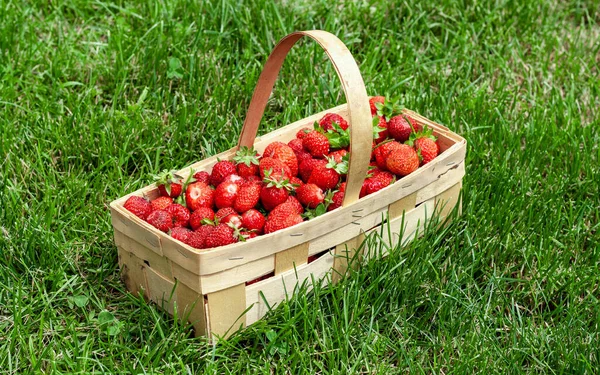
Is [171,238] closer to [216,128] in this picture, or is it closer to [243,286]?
[243,286]

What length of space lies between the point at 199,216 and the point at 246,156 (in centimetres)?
25

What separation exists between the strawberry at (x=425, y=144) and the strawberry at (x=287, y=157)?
36 cm

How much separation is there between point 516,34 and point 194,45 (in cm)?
139

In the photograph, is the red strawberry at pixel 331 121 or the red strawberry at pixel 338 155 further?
the red strawberry at pixel 331 121

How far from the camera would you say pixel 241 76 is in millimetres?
3223

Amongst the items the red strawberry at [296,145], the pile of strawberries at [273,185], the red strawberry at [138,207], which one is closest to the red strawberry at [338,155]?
the pile of strawberries at [273,185]

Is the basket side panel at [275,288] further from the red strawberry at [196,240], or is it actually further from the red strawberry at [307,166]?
the red strawberry at [307,166]

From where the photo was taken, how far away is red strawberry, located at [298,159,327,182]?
2412 mm

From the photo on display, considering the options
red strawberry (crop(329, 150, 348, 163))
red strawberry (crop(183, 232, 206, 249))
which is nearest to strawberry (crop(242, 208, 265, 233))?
red strawberry (crop(183, 232, 206, 249))

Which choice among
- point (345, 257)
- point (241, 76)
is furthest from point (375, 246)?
point (241, 76)

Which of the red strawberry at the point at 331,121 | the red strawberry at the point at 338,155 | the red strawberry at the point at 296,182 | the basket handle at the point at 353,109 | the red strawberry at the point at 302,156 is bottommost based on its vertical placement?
the red strawberry at the point at 296,182

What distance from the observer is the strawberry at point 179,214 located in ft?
7.44

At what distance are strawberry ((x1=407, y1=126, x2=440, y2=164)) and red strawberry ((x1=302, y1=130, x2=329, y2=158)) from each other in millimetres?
264

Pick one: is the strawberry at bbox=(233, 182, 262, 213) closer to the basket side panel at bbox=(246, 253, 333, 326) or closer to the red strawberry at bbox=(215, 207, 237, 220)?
the red strawberry at bbox=(215, 207, 237, 220)
